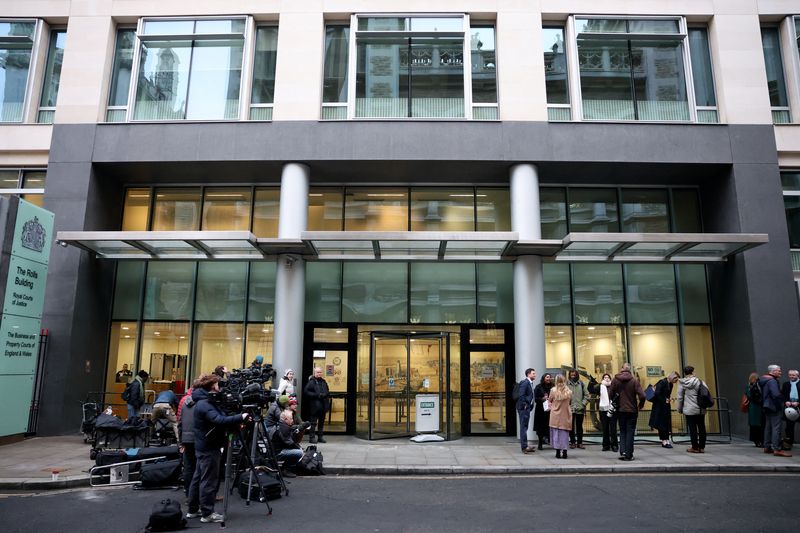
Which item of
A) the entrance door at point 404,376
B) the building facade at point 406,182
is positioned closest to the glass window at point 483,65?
the building facade at point 406,182

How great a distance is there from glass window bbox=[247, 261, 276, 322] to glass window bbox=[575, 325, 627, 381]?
8.79 m

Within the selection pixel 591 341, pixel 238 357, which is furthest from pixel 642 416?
pixel 238 357

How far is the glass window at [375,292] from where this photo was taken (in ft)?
51.1

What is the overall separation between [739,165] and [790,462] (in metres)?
7.96

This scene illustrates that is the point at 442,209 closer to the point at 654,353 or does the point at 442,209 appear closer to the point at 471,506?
the point at 654,353

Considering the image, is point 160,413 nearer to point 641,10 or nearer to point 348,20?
point 348,20

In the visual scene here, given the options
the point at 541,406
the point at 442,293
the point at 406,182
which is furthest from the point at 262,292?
the point at 541,406

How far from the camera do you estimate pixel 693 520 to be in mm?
6883

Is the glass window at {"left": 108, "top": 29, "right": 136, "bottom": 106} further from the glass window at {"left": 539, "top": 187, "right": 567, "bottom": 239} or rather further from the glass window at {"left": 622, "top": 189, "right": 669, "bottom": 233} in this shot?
the glass window at {"left": 622, "top": 189, "right": 669, "bottom": 233}

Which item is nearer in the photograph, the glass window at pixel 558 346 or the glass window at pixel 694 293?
the glass window at pixel 558 346

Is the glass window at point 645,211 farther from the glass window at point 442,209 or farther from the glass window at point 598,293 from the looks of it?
the glass window at point 442,209

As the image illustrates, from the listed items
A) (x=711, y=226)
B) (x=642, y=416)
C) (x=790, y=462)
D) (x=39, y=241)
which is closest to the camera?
(x=790, y=462)

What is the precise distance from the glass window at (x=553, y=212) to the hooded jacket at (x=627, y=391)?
18.0ft

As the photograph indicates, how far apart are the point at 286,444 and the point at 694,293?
12.3m
